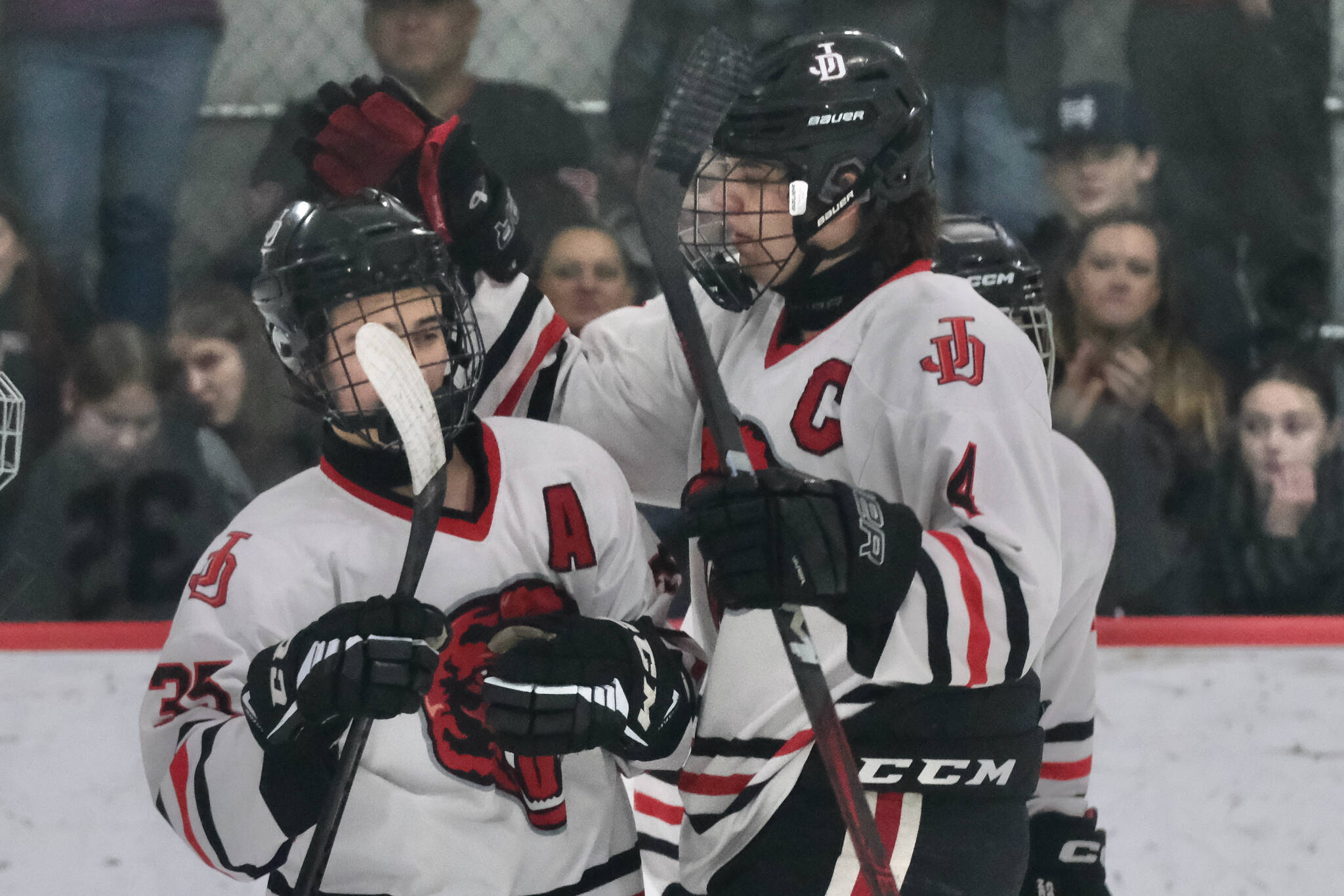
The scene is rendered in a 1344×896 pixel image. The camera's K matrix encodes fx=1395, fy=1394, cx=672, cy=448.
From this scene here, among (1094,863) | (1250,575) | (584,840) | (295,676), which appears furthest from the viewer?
(1250,575)

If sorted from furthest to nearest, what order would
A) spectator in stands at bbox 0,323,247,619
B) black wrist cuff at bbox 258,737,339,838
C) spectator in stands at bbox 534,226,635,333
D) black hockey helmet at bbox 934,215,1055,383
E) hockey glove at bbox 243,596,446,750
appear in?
spectator in stands at bbox 534,226,635,333
spectator in stands at bbox 0,323,247,619
black hockey helmet at bbox 934,215,1055,383
black wrist cuff at bbox 258,737,339,838
hockey glove at bbox 243,596,446,750

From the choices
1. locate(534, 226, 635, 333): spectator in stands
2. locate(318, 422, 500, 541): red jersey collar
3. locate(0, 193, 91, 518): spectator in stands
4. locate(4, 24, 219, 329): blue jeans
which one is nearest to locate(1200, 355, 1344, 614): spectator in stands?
locate(534, 226, 635, 333): spectator in stands

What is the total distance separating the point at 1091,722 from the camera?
179 cm

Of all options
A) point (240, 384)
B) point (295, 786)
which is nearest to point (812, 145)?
point (295, 786)

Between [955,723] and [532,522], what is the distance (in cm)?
45

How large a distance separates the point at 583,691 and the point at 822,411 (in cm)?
37

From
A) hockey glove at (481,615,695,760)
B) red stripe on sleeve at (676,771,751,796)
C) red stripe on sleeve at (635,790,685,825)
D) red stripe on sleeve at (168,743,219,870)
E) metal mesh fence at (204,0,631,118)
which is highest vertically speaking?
metal mesh fence at (204,0,631,118)

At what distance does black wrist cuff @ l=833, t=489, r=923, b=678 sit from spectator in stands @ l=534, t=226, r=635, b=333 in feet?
5.77

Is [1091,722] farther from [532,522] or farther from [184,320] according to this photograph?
[184,320]

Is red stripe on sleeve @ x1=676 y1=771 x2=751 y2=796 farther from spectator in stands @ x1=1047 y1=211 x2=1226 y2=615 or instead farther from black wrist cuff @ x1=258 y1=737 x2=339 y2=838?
spectator in stands @ x1=1047 y1=211 x2=1226 y2=615

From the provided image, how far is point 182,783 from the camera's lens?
123cm

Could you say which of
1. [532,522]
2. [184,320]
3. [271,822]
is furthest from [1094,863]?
[184,320]

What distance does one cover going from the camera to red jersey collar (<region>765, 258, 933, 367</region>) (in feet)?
4.57

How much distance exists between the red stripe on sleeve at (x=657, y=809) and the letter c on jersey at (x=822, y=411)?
0.62 meters
